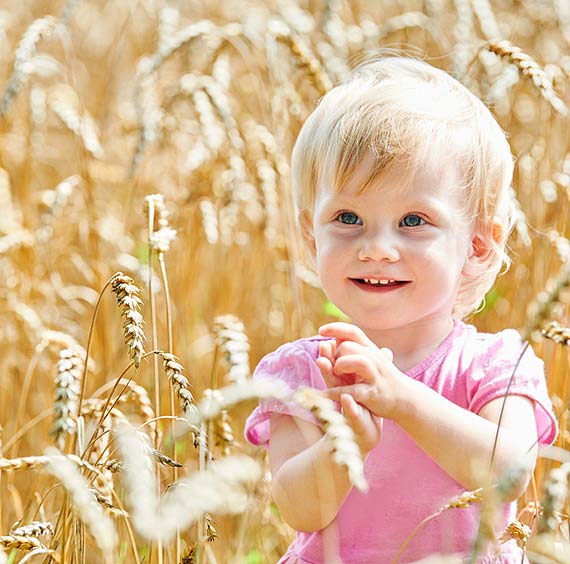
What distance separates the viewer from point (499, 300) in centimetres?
252

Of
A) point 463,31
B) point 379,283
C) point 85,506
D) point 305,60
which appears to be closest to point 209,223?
point 305,60

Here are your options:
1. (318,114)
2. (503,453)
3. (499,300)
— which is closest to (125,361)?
(499,300)

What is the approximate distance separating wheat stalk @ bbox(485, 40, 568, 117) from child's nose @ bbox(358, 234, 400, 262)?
323mm

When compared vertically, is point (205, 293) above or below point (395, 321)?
below

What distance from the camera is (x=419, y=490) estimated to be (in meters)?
1.44

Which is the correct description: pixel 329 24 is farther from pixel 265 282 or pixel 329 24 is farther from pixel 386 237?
pixel 386 237

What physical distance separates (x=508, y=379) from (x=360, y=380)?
0.22m

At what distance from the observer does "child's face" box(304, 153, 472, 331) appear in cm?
140

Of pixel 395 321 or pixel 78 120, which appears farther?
pixel 78 120

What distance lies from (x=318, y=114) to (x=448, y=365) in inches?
Answer: 14.2

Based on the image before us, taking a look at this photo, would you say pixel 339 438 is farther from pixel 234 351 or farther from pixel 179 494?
pixel 234 351

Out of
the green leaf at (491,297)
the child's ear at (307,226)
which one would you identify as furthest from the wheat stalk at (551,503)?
the green leaf at (491,297)

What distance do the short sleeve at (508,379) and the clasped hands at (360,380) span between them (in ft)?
0.60

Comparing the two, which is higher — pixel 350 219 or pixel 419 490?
pixel 350 219
